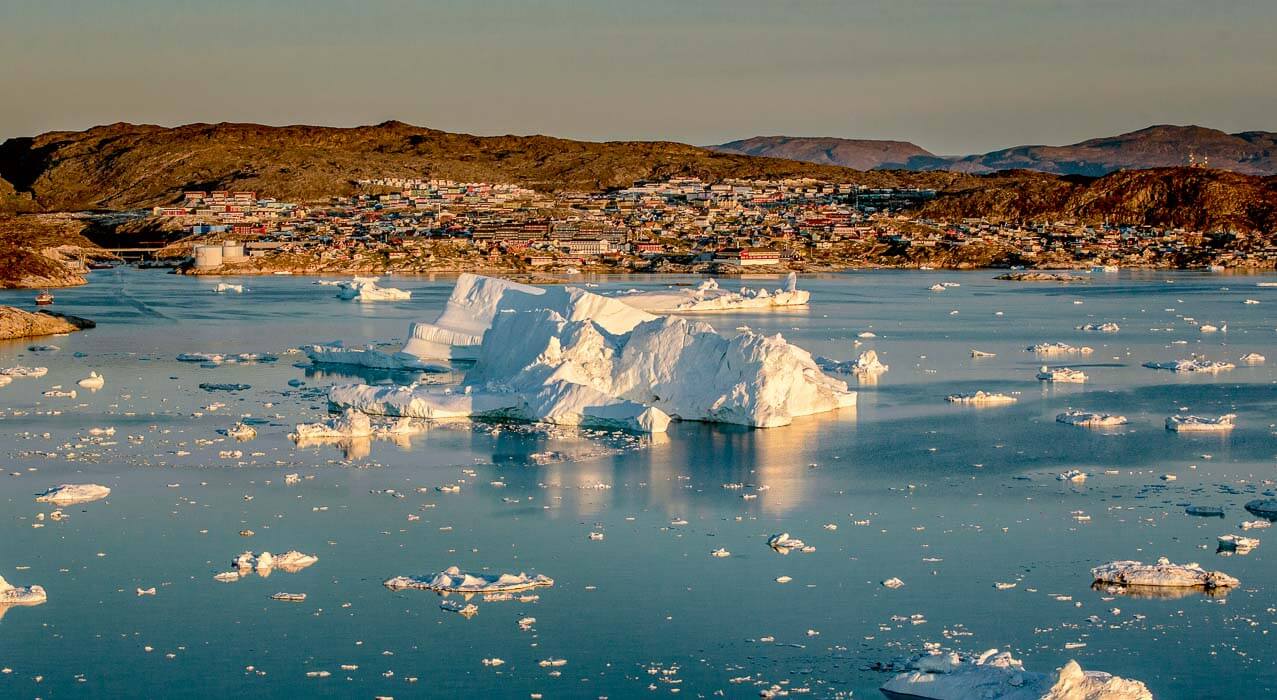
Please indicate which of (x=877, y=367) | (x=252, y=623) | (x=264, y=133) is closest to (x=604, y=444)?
(x=252, y=623)

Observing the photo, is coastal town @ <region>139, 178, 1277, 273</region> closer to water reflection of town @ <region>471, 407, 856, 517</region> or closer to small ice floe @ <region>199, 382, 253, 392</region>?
small ice floe @ <region>199, 382, 253, 392</region>

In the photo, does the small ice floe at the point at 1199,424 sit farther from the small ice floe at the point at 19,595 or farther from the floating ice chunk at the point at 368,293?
the floating ice chunk at the point at 368,293

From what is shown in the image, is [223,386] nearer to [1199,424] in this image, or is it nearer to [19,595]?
[19,595]

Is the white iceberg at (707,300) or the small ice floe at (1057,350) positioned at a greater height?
the white iceberg at (707,300)

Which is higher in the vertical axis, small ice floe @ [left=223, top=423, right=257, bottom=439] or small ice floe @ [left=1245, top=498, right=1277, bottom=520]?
small ice floe @ [left=223, top=423, right=257, bottom=439]

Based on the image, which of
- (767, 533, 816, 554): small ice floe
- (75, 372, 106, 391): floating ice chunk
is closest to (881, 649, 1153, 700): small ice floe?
(767, 533, 816, 554): small ice floe

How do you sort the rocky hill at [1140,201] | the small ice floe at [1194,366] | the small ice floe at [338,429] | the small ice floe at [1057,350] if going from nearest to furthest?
the small ice floe at [338,429], the small ice floe at [1194,366], the small ice floe at [1057,350], the rocky hill at [1140,201]

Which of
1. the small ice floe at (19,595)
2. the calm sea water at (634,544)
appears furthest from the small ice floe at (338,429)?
the small ice floe at (19,595)
